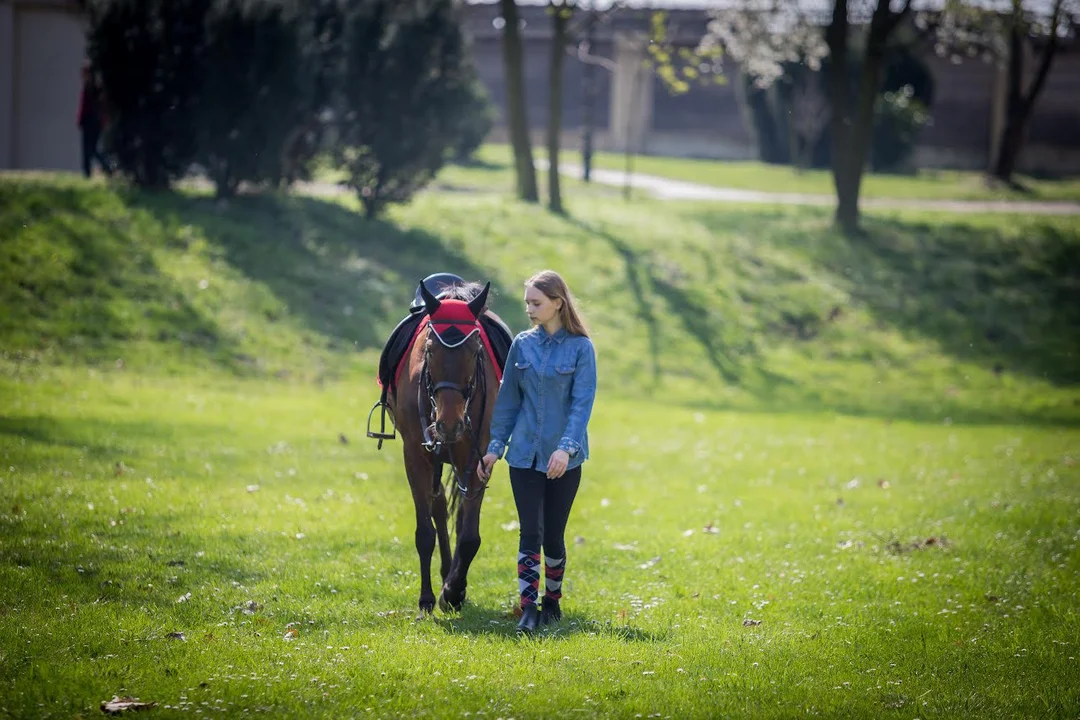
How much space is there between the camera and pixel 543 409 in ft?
26.2

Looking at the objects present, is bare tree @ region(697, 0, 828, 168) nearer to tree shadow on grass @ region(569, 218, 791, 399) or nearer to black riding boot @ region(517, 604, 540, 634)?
tree shadow on grass @ region(569, 218, 791, 399)

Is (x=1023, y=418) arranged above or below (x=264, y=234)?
below

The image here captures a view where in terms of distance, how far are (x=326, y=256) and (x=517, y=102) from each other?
7775 millimetres

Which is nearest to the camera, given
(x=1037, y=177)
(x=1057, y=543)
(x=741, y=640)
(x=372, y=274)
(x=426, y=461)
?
(x=741, y=640)

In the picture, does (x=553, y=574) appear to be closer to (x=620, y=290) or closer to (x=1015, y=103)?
(x=620, y=290)

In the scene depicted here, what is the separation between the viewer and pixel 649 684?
279 inches

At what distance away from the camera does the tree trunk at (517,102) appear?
29969 mm

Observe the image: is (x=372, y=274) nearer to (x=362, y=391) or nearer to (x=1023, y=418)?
(x=362, y=391)

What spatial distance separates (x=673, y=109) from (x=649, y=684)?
47674mm

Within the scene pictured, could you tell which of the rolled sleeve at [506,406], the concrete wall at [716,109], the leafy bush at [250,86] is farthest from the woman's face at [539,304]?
the concrete wall at [716,109]

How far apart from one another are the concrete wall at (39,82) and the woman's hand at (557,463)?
90.3 feet

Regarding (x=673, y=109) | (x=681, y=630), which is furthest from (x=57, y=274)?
(x=673, y=109)

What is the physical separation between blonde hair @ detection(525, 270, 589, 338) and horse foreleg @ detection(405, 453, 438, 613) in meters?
1.54

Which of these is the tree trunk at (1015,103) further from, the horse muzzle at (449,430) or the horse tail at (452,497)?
the horse muzzle at (449,430)
